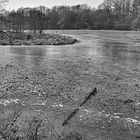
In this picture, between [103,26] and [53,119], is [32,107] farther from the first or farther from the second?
[103,26]

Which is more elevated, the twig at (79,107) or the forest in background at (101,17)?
the forest in background at (101,17)

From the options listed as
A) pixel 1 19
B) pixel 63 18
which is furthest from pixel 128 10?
pixel 1 19

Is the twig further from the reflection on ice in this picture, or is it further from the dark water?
the dark water

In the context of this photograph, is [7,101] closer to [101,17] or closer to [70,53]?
[70,53]

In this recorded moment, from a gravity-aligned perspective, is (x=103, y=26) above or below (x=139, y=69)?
above

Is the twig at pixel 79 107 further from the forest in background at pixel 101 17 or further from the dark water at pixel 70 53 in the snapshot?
the forest in background at pixel 101 17

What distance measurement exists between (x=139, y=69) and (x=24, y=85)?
21.3 ft

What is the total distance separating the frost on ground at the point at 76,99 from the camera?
4.72m

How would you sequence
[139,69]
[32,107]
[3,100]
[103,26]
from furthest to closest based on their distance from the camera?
1. [103,26]
2. [139,69]
3. [3,100]
4. [32,107]

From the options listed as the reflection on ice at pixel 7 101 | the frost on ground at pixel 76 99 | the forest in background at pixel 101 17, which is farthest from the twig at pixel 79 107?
Result: the forest in background at pixel 101 17

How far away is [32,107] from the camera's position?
5.85m

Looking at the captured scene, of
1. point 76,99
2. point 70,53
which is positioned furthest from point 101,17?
point 76,99

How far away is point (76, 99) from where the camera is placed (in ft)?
21.2

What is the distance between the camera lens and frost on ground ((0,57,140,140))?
15.5 feet
